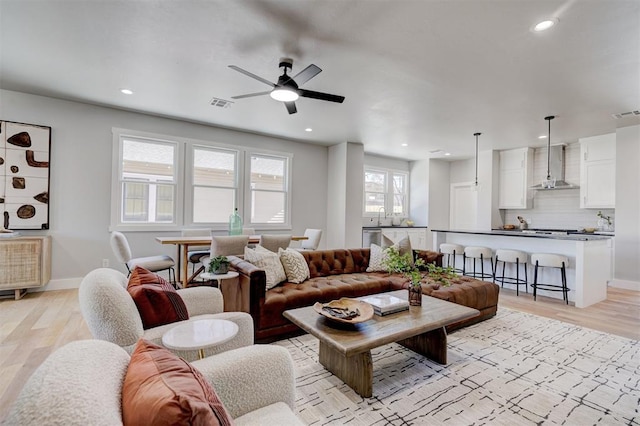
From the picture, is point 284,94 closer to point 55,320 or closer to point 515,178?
point 55,320

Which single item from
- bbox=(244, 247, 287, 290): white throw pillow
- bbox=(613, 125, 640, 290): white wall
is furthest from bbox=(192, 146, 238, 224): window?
bbox=(613, 125, 640, 290): white wall

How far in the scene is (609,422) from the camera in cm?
182

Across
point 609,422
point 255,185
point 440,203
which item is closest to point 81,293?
point 609,422

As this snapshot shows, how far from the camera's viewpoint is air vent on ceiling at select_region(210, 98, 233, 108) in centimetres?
436

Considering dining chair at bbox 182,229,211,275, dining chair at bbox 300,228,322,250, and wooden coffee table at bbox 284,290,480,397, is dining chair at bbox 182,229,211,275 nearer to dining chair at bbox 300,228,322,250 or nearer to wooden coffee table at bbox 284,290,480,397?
dining chair at bbox 300,228,322,250

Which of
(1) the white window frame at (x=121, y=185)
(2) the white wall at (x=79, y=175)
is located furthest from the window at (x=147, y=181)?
(2) the white wall at (x=79, y=175)

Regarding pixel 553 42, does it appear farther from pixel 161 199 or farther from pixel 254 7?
pixel 161 199

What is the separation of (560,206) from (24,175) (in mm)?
9859

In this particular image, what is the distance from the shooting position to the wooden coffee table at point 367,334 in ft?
6.16

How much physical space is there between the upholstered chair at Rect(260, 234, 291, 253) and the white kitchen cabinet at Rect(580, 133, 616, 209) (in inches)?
240

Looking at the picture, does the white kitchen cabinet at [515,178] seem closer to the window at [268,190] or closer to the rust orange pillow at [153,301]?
the window at [268,190]

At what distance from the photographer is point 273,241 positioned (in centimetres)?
427

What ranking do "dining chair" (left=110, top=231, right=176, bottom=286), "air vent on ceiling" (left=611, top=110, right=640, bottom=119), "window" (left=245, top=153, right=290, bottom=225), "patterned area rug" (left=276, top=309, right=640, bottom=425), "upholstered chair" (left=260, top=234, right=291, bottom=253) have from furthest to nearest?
"window" (left=245, top=153, right=290, bottom=225), "air vent on ceiling" (left=611, top=110, right=640, bottom=119), "upholstered chair" (left=260, top=234, right=291, bottom=253), "dining chair" (left=110, top=231, right=176, bottom=286), "patterned area rug" (left=276, top=309, right=640, bottom=425)

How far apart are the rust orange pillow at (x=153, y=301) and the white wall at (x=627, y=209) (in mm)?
6961
